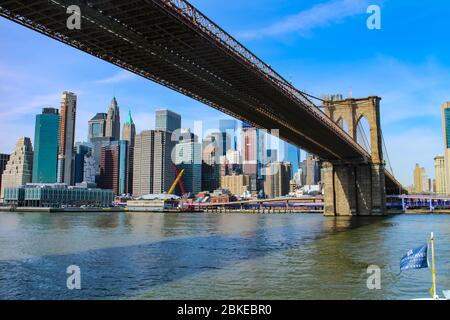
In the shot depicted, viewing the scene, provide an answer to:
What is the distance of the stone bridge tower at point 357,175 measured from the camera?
83.1 meters

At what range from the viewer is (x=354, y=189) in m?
86.8

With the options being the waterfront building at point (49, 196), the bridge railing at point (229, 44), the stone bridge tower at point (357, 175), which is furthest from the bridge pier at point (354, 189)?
the waterfront building at point (49, 196)

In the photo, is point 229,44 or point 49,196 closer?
point 229,44

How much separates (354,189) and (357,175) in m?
2.95

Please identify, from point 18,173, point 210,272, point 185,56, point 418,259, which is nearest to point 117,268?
point 210,272

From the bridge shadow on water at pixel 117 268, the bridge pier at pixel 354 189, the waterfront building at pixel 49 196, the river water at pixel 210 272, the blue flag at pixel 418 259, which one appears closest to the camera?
the blue flag at pixel 418 259

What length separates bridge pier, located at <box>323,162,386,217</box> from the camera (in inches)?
3265

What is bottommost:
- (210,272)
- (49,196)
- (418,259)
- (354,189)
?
(210,272)

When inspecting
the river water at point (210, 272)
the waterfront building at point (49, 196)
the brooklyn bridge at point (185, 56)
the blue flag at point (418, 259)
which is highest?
the brooklyn bridge at point (185, 56)

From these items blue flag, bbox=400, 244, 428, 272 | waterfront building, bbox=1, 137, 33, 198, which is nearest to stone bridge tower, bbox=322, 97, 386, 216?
blue flag, bbox=400, 244, 428, 272

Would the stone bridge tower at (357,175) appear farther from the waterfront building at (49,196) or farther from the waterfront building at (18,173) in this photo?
the waterfront building at (18,173)

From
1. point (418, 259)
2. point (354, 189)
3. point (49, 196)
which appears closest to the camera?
point (418, 259)

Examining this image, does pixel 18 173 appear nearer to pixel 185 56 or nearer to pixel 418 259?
pixel 185 56
